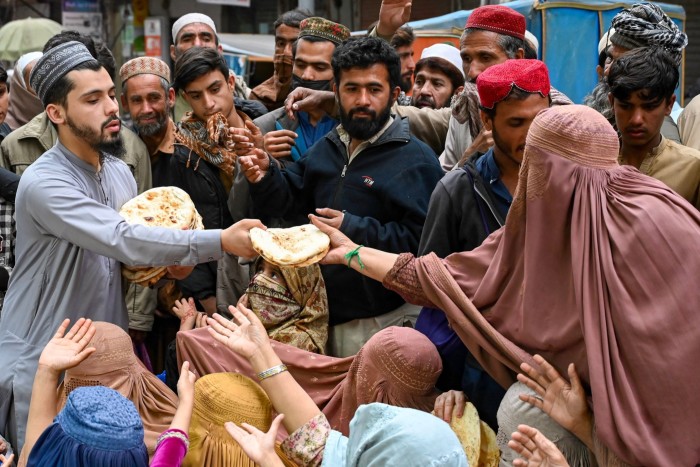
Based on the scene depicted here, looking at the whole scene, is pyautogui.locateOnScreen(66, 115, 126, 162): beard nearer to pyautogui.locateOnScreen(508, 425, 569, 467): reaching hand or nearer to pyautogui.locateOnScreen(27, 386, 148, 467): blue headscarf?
pyautogui.locateOnScreen(27, 386, 148, 467): blue headscarf

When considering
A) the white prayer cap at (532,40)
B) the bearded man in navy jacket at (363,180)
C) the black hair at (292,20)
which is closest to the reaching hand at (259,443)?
the bearded man in navy jacket at (363,180)

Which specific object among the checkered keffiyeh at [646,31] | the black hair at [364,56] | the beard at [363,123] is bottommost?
the beard at [363,123]

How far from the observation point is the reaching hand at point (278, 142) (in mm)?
4824

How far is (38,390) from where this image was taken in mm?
3623

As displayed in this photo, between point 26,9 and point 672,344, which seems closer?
point 672,344

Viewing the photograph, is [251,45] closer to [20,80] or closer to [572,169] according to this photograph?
[20,80]

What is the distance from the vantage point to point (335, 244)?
13.0ft

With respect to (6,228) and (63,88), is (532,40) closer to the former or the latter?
(63,88)

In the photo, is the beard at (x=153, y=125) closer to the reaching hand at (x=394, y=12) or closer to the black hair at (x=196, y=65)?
the black hair at (x=196, y=65)

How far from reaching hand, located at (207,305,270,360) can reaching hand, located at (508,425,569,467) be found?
3.23ft

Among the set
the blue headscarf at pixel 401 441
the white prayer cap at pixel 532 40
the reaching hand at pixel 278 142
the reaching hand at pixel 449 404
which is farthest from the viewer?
the white prayer cap at pixel 532 40

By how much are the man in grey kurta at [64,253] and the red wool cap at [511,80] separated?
1.17 metres

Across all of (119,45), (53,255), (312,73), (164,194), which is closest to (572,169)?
(164,194)

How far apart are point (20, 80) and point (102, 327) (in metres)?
3.34
